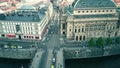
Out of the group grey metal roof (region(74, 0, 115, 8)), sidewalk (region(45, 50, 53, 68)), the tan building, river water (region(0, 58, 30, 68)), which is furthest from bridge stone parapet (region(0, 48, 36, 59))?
grey metal roof (region(74, 0, 115, 8))

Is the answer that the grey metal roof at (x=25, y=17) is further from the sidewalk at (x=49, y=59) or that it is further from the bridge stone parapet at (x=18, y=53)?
the sidewalk at (x=49, y=59)

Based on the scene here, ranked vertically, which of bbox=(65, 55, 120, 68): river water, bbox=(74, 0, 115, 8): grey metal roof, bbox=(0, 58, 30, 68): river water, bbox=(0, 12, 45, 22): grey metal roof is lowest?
bbox=(65, 55, 120, 68): river water

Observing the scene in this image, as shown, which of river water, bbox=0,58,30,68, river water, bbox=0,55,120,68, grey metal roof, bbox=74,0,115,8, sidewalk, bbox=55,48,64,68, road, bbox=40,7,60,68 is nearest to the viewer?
sidewalk, bbox=55,48,64,68

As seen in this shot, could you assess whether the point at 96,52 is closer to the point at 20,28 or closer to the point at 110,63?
the point at 110,63

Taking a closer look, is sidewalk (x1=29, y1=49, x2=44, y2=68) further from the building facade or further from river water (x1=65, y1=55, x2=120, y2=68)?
the building facade

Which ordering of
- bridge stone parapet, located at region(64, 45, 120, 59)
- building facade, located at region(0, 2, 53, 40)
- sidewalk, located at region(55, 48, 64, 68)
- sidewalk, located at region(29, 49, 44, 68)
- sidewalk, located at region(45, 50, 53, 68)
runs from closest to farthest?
1. sidewalk, located at region(55, 48, 64, 68)
2. sidewalk, located at region(45, 50, 53, 68)
3. sidewalk, located at region(29, 49, 44, 68)
4. bridge stone parapet, located at region(64, 45, 120, 59)
5. building facade, located at region(0, 2, 53, 40)

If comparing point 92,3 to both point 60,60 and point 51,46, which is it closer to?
point 51,46

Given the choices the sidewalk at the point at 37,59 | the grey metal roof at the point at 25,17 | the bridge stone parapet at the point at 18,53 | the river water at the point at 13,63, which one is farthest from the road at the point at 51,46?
the grey metal roof at the point at 25,17
